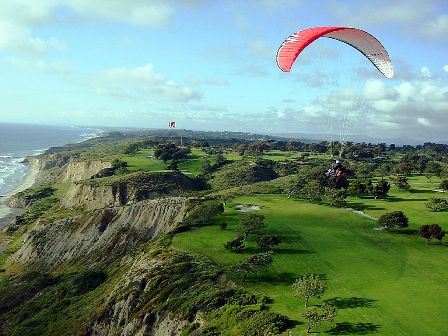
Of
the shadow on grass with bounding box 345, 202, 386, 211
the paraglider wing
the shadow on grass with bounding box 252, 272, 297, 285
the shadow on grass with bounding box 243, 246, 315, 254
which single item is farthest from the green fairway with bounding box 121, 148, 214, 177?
the paraglider wing

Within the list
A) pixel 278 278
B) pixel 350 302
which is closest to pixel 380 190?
pixel 278 278

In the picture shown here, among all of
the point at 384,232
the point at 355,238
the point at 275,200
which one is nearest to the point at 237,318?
the point at 355,238

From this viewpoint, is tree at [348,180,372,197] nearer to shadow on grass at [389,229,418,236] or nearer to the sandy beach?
shadow on grass at [389,229,418,236]

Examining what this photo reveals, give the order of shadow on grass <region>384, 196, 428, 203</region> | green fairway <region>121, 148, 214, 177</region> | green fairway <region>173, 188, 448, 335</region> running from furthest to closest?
green fairway <region>121, 148, 214, 177</region> → shadow on grass <region>384, 196, 428, 203</region> → green fairway <region>173, 188, 448, 335</region>

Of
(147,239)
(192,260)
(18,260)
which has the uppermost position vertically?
(192,260)

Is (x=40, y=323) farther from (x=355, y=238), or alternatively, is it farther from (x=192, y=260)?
(x=355, y=238)

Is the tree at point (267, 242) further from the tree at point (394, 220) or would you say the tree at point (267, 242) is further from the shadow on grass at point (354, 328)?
the shadow on grass at point (354, 328)
